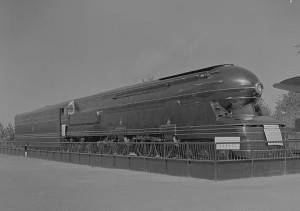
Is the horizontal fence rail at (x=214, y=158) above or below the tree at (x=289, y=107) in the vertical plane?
below

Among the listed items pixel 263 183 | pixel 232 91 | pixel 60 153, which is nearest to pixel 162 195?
pixel 263 183

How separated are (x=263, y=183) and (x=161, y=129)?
7577 mm

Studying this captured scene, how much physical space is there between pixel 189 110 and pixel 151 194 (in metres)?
7.37

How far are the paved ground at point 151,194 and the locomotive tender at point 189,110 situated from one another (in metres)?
2.56

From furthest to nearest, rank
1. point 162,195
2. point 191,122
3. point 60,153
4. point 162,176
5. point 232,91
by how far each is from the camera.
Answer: point 60,153 < point 191,122 < point 232,91 < point 162,176 < point 162,195

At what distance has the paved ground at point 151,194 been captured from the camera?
825cm

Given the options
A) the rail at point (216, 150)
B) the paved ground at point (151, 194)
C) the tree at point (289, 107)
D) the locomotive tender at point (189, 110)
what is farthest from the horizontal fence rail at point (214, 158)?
the tree at point (289, 107)

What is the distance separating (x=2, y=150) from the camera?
140ft

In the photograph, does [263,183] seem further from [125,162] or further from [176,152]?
[125,162]

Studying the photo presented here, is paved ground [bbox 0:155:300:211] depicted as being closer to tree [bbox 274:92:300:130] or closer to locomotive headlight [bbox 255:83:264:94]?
locomotive headlight [bbox 255:83:264:94]

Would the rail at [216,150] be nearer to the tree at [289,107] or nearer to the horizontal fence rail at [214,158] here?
the horizontal fence rail at [214,158]

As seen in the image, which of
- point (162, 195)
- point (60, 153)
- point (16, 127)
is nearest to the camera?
point (162, 195)

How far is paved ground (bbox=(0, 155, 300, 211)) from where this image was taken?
8250 mm

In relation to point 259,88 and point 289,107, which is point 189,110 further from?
point 289,107
